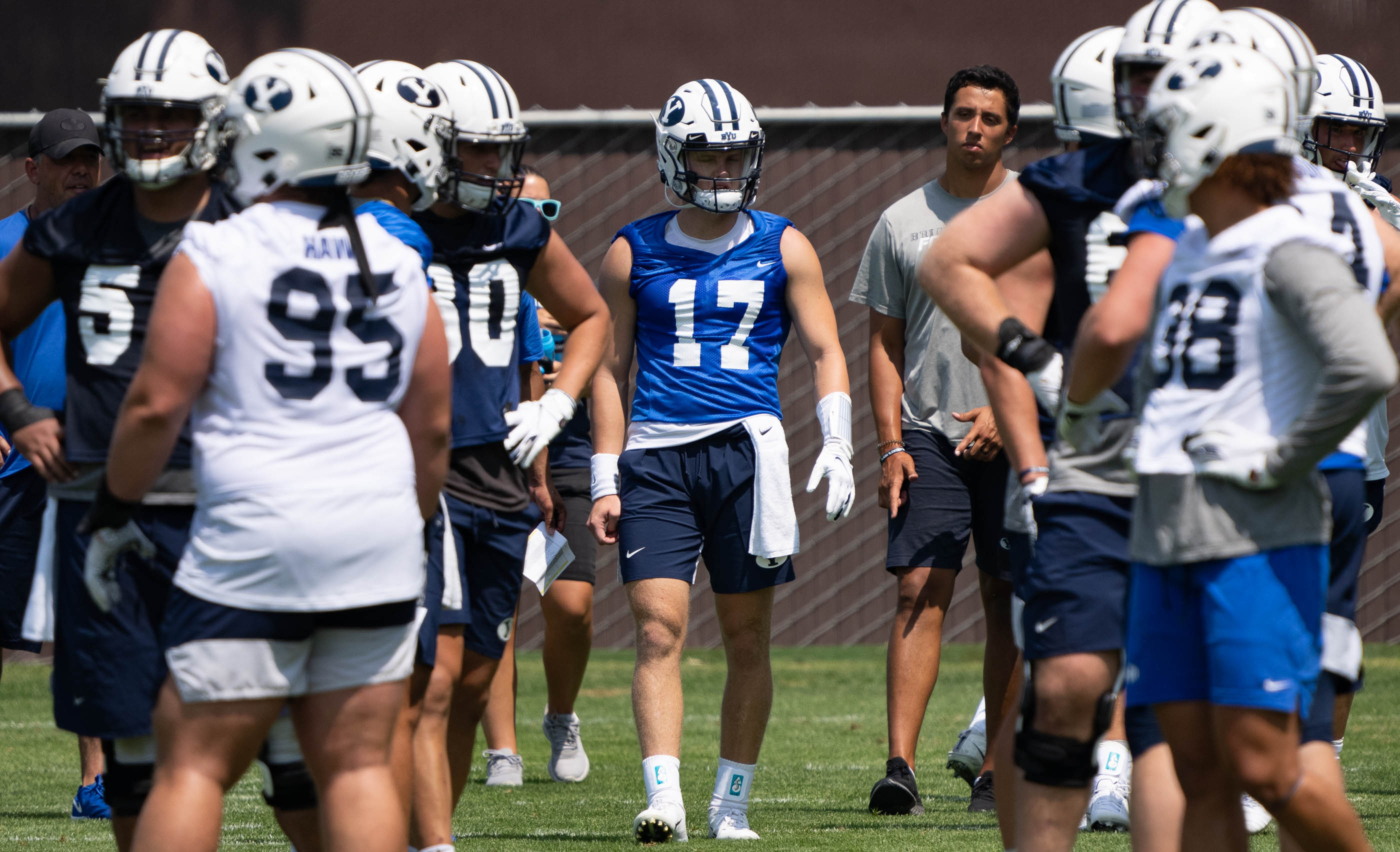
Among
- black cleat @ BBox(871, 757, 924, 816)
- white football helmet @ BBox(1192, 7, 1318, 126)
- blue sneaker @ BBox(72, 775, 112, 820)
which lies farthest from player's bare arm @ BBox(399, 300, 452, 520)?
blue sneaker @ BBox(72, 775, 112, 820)

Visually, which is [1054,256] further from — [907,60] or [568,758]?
[907,60]

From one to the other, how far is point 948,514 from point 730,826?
1418mm

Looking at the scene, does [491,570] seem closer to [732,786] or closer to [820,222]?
[732,786]

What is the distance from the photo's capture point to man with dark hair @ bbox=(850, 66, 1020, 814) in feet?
19.5

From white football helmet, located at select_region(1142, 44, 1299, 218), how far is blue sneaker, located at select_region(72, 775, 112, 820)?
4.10 metres

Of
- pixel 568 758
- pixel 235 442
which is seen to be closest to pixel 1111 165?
pixel 235 442

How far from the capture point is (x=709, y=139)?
5.58 meters

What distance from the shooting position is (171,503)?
12.2ft

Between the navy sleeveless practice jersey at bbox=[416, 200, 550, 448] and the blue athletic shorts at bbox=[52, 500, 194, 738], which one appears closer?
the blue athletic shorts at bbox=[52, 500, 194, 738]

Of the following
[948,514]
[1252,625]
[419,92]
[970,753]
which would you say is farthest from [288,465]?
[970,753]

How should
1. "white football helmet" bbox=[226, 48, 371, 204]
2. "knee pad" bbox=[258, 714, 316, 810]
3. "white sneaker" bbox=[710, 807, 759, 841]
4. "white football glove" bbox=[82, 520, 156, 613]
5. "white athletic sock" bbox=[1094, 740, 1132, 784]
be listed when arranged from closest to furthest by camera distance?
"white football helmet" bbox=[226, 48, 371, 204]
"white football glove" bbox=[82, 520, 156, 613]
"knee pad" bbox=[258, 714, 316, 810]
"white sneaker" bbox=[710, 807, 759, 841]
"white athletic sock" bbox=[1094, 740, 1132, 784]

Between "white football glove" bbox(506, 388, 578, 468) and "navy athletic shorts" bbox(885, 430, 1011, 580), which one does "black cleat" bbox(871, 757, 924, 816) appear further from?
"white football glove" bbox(506, 388, 578, 468)

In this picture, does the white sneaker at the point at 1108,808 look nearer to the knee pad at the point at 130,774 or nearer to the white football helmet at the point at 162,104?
the knee pad at the point at 130,774

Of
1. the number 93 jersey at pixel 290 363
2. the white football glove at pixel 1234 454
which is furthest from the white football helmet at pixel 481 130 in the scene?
the white football glove at pixel 1234 454
